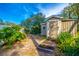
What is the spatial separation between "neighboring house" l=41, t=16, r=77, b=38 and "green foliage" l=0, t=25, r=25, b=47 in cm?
24

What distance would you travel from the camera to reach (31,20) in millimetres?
1836

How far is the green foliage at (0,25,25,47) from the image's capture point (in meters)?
1.83

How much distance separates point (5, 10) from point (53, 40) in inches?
22.4

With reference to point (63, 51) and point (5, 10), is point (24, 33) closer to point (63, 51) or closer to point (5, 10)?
point (5, 10)

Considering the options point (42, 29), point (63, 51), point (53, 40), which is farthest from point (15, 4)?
point (63, 51)

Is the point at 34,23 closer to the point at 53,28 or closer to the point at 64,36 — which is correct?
the point at 53,28

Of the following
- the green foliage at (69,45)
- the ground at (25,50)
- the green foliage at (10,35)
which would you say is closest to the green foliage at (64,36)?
the green foliage at (69,45)

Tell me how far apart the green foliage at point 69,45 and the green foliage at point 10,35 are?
40 centimetres

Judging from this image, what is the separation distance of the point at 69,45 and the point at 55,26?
23 centimetres

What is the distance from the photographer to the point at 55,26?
1.84m

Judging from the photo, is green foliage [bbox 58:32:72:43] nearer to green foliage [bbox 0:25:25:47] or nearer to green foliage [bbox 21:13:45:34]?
green foliage [bbox 21:13:45:34]

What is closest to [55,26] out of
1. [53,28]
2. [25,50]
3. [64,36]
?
[53,28]

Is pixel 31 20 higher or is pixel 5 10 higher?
pixel 5 10

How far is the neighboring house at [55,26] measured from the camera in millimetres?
1823
